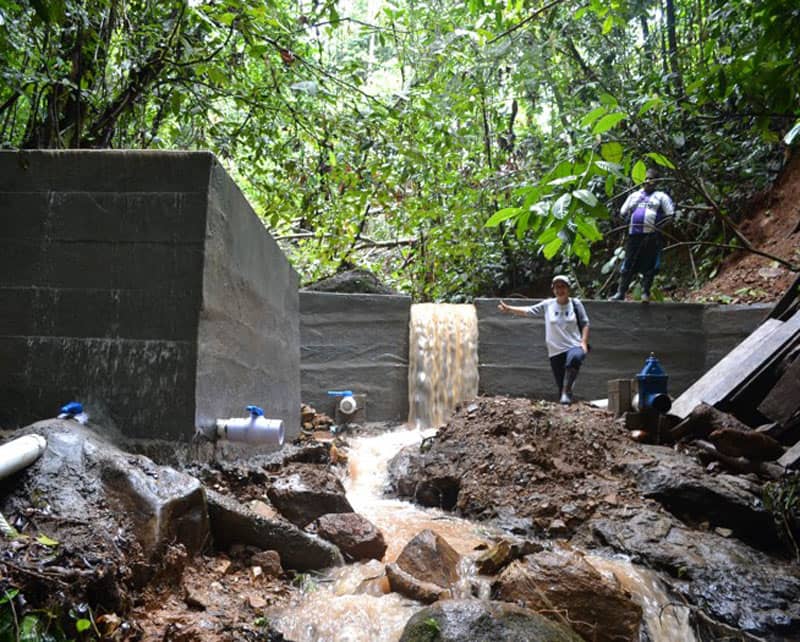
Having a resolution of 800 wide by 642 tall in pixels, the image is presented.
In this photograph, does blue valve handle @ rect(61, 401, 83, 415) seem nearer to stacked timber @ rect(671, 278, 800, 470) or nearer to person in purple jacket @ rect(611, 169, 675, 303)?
stacked timber @ rect(671, 278, 800, 470)

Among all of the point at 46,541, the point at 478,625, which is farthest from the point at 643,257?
the point at 46,541

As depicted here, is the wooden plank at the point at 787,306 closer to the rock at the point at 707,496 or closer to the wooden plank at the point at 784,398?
the wooden plank at the point at 784,398

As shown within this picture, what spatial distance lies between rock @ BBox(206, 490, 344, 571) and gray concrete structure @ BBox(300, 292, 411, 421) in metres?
5.98

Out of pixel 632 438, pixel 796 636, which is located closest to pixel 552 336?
pixel 632 438

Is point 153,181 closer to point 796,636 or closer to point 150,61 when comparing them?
point 150,61

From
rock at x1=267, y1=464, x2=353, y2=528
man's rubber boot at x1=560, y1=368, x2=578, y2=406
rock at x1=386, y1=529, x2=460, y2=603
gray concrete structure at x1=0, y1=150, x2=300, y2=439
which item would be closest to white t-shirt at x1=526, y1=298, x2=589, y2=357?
man's rubber boot at x1=560, y1=368, x2=578, y2=406

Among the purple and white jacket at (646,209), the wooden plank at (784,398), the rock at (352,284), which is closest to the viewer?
the wooden plank at (784,398)

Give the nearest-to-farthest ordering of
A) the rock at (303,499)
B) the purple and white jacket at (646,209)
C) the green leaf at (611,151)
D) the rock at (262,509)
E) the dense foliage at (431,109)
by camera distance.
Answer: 1. the green leaf at (611,151)
2. the dense foliage at (431,109)
3. the rock at (262,509)
4. the rock at (303,499)
5. the purple and white jacket at (646,209)

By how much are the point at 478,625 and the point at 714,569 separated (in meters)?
2.28

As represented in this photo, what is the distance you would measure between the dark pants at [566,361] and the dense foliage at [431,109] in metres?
1.43

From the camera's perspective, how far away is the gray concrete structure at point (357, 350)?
9.53 metres

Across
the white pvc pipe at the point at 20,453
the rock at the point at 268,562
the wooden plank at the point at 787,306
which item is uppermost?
the wooden plank at the point at 787,306

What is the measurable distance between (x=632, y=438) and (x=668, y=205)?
447cm

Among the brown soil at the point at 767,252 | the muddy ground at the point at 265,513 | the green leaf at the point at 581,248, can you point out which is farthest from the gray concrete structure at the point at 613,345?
the green leaf at the point at 581,248
